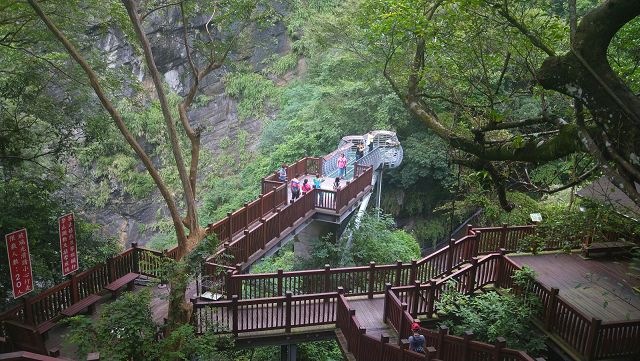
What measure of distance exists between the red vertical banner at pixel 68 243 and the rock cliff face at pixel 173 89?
61.1 feet

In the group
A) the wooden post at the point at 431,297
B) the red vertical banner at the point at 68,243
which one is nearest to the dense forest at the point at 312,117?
the red vertical banner at the point at 68,243

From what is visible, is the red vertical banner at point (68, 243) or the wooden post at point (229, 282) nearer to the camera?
the red vertical banner at point (68, 243)

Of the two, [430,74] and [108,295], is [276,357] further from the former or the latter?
[430,74]

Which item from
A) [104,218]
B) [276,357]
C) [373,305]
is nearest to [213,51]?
[373,305]

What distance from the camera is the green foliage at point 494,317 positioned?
8.98 metres

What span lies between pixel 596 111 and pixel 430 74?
5424mm

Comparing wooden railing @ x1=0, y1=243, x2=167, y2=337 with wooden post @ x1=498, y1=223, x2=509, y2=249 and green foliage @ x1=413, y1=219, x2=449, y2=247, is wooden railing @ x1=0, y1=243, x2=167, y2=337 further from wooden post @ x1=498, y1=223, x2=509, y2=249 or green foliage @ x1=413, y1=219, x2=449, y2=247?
green foliage @ x1=413, y1=219, x2=449, y2=247

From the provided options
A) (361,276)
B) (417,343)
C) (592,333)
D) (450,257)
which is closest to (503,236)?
(450,257)

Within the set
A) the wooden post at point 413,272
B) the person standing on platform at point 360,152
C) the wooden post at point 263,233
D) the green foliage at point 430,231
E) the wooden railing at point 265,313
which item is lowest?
the green foliage at point 430,231

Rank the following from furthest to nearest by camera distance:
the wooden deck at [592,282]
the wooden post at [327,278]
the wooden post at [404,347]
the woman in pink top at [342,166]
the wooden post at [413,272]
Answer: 1. the woman in pink top at [342,166]
2. the wooden post at [413,272]
3. the wooden post at [327,278]
4. the wooden deck at [592,282]
5. the wooden post at [404,347]

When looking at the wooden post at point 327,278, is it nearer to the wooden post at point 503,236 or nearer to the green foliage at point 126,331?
the green foliage at point 126,331

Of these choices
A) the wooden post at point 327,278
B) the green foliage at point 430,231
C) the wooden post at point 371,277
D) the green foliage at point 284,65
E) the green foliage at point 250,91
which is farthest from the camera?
the green foliage at point 284,65

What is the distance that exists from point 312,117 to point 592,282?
1793 centimetres

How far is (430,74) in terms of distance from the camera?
9312mm
